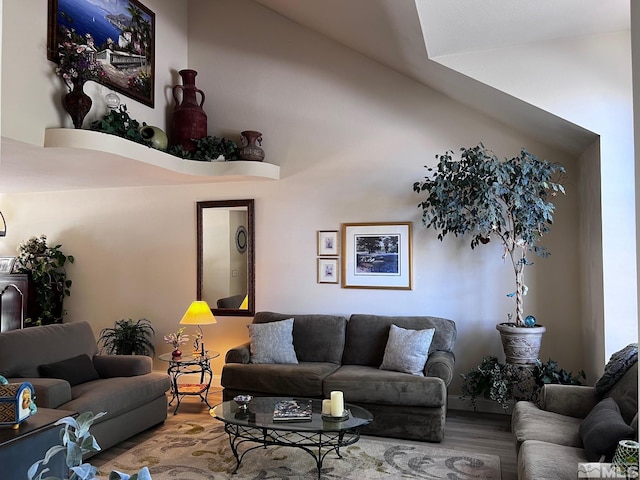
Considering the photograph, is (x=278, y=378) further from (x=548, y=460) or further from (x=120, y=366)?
(x=548, y=460)

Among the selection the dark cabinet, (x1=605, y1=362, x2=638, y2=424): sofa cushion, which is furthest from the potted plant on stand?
the dark cabinet

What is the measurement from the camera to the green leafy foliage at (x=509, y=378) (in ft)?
13.0

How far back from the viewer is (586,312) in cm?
431

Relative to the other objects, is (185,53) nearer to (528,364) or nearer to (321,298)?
(321,298)

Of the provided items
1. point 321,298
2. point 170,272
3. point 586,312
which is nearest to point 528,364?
point 586,312

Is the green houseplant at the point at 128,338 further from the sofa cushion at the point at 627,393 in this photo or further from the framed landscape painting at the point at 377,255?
the sofa cushion at the point at 627,393

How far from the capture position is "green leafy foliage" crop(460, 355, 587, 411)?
396cm

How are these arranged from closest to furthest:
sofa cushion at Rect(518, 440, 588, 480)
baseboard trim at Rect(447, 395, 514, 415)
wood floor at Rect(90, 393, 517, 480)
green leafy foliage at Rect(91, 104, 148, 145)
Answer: sofa cushion at Rect(518, 440, 588, 480) → wood floor at Rect(90, 393, 517, 480) → green leafy foliage at Rect(91, 104, 148, 145) → baseboard trim at Rect(447, 395, 514, 415)

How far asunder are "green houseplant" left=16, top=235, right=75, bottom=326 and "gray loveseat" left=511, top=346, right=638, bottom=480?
17.1ft

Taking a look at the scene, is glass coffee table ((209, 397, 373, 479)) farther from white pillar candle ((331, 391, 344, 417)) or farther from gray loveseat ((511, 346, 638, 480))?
gray loveseat ((511, 346, 638, 480))

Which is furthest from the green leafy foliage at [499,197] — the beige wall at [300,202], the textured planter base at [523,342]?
the beige wall at [300,202]

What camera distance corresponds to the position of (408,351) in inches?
170

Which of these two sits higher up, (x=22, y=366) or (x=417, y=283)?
→ (x=417, y=283)

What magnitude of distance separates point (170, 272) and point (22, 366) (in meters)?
2.21
